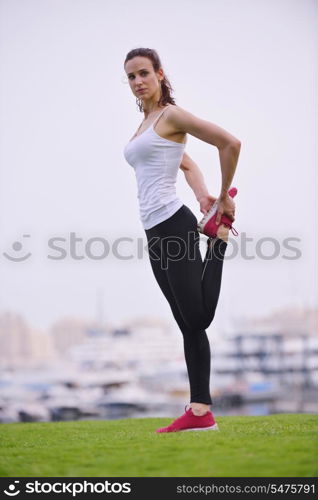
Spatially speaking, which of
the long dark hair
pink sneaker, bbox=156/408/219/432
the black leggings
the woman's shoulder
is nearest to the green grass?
pink sneaker, bbox=156/408/219/432

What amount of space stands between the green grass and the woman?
1.20 feet

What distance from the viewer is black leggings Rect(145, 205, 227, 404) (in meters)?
3.53

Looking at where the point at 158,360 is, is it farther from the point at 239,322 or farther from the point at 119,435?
the point at 119,435

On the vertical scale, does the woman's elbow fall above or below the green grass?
above

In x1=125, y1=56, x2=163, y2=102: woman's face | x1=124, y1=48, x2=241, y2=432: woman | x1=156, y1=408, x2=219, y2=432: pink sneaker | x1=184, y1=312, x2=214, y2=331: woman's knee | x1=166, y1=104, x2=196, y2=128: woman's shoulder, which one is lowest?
x1=156, y1=408, x2=219, y2=432: pink sneaker

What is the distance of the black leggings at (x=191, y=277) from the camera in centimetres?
353

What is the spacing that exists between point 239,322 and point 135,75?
118 ft

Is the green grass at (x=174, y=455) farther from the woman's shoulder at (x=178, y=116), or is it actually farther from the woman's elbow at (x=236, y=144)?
the woman's shoulder at (x=178, y=116)

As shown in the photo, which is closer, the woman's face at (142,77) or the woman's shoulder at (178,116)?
the woman's shoulder at (178,116)

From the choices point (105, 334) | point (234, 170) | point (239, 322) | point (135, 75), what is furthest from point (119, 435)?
point (105, 334)

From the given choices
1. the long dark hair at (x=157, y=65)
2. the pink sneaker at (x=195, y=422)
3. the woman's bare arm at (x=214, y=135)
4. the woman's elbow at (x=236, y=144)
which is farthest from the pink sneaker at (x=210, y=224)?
the pink sneaker at (x=195, y=422)

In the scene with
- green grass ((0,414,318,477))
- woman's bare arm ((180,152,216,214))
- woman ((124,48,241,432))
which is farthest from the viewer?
woman's bare arm ((180,152,216,214))

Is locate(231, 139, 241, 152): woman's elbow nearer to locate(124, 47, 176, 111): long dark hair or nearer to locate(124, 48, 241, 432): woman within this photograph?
locate(124, 48, 241, 432): woman

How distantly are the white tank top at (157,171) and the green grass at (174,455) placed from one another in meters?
1.15
